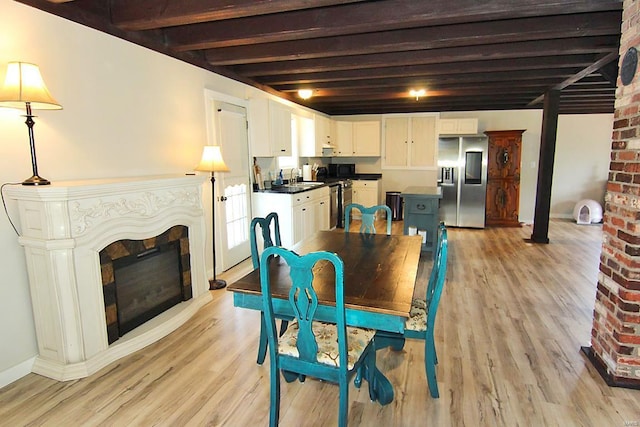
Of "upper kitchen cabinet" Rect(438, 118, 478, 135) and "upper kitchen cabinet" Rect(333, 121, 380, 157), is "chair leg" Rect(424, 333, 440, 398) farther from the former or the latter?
"upper kitchen cabinet" Rect(333, 121, 380, 157)

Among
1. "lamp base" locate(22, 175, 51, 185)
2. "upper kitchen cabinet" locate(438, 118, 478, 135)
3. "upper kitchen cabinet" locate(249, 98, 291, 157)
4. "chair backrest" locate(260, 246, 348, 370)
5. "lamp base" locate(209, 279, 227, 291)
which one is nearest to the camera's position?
"chair backrest" locate(260, 246, 348, 370)

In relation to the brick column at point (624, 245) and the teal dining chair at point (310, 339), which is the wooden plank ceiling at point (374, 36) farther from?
the teal dining chair at point (310, 339)

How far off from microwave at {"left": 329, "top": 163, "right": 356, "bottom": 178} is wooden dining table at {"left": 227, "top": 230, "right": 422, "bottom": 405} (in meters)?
5.77

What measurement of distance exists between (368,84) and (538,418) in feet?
13.8

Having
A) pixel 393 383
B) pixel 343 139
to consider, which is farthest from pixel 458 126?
pixel 393 383

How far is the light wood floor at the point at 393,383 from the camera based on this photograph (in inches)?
77.0

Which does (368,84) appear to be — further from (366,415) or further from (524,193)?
(524,193)

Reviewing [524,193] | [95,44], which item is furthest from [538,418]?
[524,193]

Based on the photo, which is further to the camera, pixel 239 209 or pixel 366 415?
pixel 239 209

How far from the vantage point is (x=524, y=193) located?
303 inches

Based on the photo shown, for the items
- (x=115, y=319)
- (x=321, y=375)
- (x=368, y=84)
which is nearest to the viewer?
(x=321, y=375)

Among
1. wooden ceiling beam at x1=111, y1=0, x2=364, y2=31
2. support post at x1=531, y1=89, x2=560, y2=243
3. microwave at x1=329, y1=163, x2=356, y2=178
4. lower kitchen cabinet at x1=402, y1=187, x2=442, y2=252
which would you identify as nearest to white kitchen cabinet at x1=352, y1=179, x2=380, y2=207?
microwave at x1=329, y1=163, x2=356, y2=178

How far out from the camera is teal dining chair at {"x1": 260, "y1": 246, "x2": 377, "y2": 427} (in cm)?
155

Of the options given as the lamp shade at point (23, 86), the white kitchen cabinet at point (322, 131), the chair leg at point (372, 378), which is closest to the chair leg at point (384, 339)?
the chair leg at point (372, 378)
